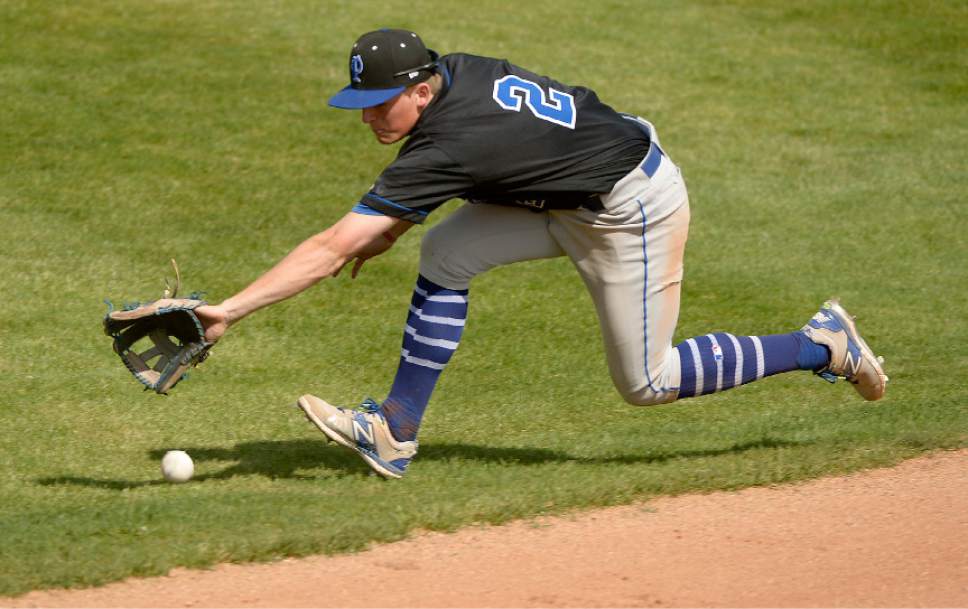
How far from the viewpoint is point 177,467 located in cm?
554

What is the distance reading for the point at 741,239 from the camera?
9250 millimetres

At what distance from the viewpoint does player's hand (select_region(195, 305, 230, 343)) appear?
4980 mm

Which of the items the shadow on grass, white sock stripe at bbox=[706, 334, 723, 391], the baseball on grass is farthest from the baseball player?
the baseball on grass

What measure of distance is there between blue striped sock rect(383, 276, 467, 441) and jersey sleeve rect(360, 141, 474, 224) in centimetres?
51

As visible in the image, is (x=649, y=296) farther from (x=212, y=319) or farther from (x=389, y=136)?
(x=212, y=319)

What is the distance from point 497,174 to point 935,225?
5472mm

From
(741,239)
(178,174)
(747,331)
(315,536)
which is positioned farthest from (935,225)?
(315,536)

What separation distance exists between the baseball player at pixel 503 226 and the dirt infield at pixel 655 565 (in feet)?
2.06

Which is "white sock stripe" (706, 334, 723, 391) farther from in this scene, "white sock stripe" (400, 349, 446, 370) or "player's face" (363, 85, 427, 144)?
"player's face" (363, 85, 427, 144)

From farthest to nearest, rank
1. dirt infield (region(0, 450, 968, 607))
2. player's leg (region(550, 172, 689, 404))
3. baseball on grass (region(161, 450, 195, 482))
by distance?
baseball on grass (region(161, 450, 195, 482))
player's leg (region(550, 172, 689, 404))
dirt infield (region(0, 450, 968, 607))

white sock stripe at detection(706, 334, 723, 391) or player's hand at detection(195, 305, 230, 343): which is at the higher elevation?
player's hand at detection(195, 305, 230, 343)

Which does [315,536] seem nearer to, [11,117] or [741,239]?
[741,239]

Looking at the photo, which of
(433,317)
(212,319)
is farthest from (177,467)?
(433,317)

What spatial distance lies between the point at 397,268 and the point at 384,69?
3711mm
